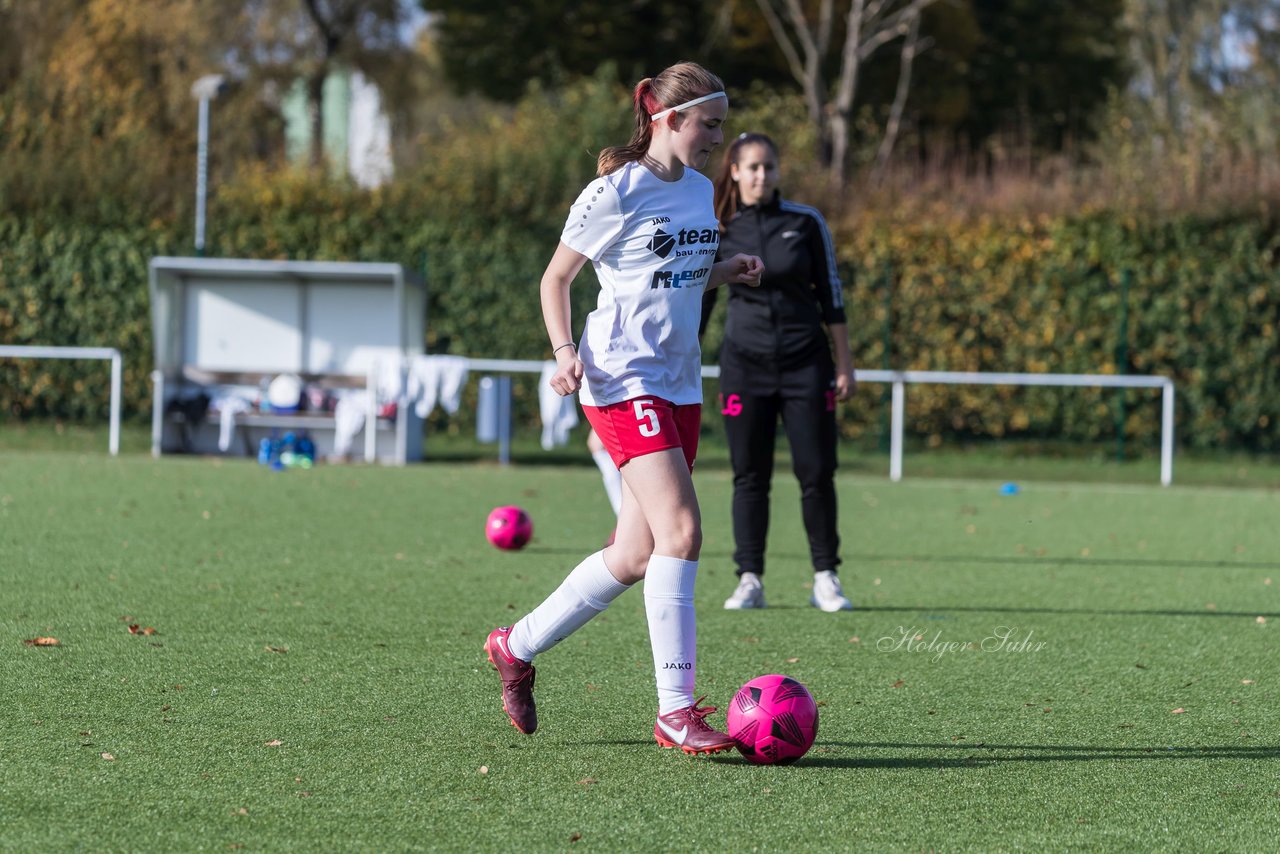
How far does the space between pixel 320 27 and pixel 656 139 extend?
91.5 feet

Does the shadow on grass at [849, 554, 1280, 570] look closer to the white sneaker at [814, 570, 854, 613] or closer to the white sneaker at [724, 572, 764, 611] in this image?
→ the white sneaker at [814, 570, 854, 613]

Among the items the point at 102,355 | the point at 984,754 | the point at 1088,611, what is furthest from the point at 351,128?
the point at 984,754

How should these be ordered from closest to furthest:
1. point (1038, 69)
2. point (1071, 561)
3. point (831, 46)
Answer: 1. point (1071, 561)
2. point (831, 46)
3. point (1038, 69)

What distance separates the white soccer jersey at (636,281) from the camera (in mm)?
4195

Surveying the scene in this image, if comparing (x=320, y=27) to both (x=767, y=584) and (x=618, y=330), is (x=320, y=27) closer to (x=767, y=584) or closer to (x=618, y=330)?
(x=767, y=584)

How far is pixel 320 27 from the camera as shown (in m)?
30.5

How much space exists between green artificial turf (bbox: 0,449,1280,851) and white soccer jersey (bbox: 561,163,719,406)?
101 centimetres

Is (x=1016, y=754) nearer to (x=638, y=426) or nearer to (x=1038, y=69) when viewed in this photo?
(x=638, y=426)

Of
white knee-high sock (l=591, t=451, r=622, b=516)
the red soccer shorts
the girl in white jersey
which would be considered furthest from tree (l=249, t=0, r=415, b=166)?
the red soccer shorts

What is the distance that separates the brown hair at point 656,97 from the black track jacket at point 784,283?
8.15 ft

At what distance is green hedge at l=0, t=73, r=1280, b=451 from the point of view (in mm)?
17609

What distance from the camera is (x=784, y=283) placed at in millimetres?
6844

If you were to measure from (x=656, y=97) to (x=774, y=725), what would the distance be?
5.69ft

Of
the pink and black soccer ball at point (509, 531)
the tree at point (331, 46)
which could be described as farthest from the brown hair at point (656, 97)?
the tree at point (331, 46)
